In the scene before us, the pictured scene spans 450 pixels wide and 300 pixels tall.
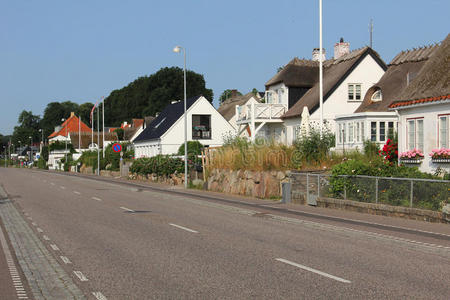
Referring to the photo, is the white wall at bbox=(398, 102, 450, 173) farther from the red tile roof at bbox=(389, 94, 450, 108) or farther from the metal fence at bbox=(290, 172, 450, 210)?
the metal fence at bbox=(290, 172, 450, 210)

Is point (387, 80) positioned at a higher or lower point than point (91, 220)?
higher

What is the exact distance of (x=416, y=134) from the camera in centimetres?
2547

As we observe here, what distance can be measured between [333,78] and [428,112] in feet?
68.3

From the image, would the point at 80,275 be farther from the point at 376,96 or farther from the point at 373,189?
the point at 376,96

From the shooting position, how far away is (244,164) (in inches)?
1236

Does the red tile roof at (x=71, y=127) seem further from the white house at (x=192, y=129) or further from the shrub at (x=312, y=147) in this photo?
the shrub at (x=312, y=147)

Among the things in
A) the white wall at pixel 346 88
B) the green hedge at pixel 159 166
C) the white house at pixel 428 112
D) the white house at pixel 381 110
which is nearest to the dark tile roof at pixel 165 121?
the green hedge at pixel 159 166

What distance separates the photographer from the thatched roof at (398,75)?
37281 mm

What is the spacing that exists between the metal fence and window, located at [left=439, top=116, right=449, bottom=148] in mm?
5098

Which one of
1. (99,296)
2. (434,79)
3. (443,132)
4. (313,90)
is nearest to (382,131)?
(434,79)

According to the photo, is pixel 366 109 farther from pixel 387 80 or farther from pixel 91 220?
pixel 91 220

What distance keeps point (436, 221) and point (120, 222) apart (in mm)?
9040

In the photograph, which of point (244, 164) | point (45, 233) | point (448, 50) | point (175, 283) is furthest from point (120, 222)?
point (448, 50)

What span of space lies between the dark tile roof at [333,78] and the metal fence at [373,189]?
19546 mm
